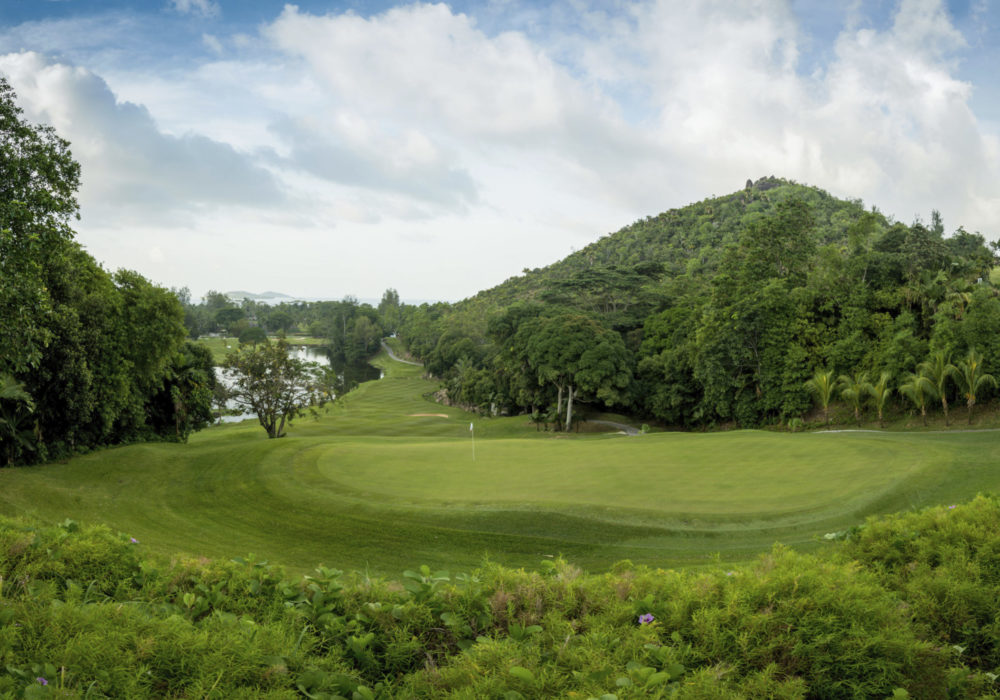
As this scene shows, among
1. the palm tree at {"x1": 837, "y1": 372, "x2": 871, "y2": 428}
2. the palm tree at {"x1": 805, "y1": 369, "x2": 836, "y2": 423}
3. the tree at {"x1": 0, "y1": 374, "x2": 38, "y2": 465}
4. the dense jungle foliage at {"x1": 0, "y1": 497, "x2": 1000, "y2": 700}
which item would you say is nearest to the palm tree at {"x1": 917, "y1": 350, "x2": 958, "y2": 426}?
the palm tree at {"x1": 837, "y1": 372, "x2": 871, "y2": 428}

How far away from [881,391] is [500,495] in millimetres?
20350

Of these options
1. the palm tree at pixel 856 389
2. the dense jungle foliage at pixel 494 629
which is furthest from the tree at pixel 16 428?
the palm tree at pixel 856 389

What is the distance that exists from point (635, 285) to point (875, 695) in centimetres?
5112

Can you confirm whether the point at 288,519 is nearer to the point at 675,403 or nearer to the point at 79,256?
the point at 79,256

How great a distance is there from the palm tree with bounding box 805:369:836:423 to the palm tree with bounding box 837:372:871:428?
1.62 feet

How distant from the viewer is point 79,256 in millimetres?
19969

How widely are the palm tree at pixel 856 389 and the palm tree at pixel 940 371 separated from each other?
2.28m

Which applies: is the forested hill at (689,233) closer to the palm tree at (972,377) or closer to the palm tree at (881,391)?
the palm tree at (881,391)

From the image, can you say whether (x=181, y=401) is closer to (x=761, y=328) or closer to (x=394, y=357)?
(x=761, y=328)

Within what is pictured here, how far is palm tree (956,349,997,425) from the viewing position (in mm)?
21344

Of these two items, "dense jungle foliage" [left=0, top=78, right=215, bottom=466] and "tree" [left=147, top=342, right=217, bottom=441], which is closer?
"dense jungle foliage" [left=0, top=78, right=215, bottom=466]

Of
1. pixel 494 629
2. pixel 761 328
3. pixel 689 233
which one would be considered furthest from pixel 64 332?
pixel 689 233

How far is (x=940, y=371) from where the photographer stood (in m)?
22.4

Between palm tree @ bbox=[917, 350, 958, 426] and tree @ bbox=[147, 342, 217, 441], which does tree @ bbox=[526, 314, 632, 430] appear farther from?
tree @ bbox=[147, 342, 217, 441]
